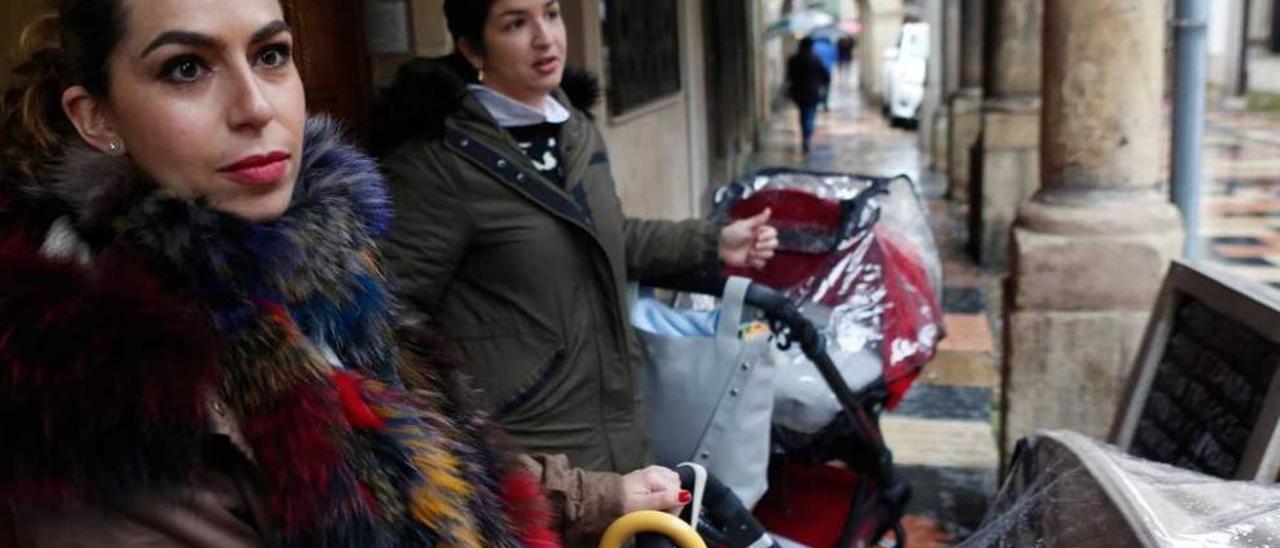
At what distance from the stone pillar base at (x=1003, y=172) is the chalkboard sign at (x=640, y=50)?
8.84 ft

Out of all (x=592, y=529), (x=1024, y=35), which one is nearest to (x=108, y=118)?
(x=592, y=529)

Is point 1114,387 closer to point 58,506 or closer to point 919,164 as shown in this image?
point 58,506

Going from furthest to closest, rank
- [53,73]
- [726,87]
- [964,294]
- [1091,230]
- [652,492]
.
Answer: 1. [726,87]
2. [964,294]
3. [1091,230]
4. [652,492]
5. [53,73]

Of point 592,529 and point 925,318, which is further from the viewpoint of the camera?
point 925,318

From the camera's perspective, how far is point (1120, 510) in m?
1.48

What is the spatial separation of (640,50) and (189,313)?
5.40m

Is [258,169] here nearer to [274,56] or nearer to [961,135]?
[274,56]

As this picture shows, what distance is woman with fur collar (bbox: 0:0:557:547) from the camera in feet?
3.16

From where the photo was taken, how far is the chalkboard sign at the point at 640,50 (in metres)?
5.64

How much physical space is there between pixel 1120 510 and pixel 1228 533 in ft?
0.47

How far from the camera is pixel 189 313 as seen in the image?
1.03m

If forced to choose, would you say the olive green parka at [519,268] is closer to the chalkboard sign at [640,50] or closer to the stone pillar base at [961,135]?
the chalkboard sign at [640,50]

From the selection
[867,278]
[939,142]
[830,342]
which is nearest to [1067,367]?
[867,278]

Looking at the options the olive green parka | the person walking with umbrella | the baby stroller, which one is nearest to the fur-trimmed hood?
the olive green parka
